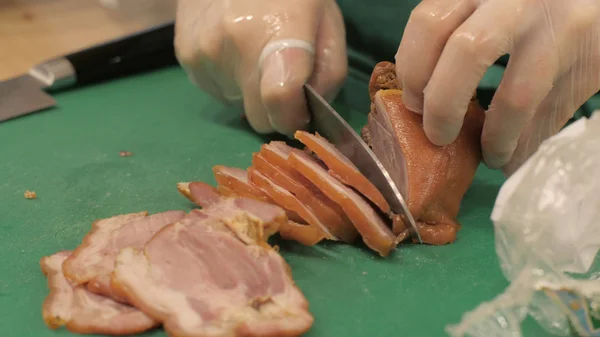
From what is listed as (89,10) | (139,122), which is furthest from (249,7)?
(89,10)

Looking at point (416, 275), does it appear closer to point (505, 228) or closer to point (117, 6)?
point (505, 228)

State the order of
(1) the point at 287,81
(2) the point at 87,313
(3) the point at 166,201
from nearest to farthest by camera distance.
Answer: (2) the point at 87,313 → (3) the point at 166,201 → (1) the point at 287,81

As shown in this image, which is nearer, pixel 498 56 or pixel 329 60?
pixel 498 56

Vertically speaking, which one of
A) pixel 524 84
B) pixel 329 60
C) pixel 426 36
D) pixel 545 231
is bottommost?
pixel 329 60

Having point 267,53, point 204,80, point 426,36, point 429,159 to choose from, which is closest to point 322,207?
Answer: point 429,159

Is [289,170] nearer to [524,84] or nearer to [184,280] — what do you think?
[184,280]

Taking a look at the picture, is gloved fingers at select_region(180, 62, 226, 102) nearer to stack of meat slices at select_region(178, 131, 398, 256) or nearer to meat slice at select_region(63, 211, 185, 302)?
stack of meat slices at select_region(178, 131, 398, 256)

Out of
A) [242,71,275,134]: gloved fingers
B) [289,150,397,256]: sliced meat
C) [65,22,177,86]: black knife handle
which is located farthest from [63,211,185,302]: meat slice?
[65,22,177,86]: black knife handle

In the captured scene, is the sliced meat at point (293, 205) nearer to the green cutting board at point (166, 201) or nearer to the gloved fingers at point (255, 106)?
the green cutting board at point (166, 201)

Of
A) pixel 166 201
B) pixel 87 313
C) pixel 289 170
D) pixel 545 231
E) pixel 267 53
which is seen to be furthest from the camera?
pixel 267 53
